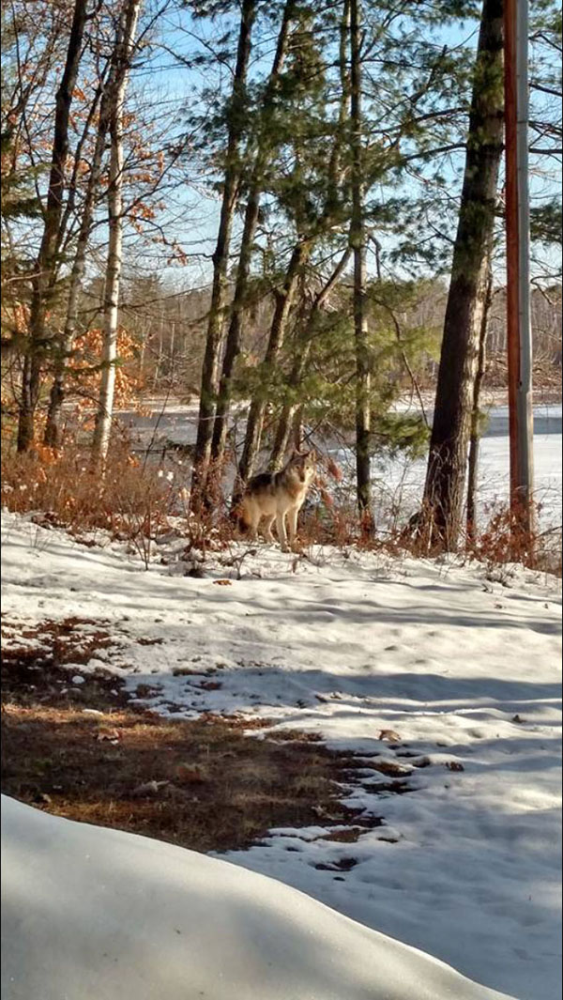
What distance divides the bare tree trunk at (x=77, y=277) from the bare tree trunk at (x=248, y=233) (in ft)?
0.66

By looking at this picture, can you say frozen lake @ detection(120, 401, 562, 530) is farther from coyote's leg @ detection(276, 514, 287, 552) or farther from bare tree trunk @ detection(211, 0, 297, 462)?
coyote's leg @ detection(276, 514, 287, 552)

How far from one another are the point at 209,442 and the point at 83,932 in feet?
2.13

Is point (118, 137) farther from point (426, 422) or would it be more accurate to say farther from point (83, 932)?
point (83, 932)

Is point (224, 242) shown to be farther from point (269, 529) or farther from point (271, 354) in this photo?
point (269, 529)

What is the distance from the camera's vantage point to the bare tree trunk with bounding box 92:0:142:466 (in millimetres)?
1287

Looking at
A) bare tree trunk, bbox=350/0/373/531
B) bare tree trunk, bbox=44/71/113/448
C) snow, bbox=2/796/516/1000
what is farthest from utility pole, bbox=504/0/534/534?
snow, bbox=2/796/516/1000

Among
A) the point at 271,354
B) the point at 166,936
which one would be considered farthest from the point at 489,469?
the point at 166,936

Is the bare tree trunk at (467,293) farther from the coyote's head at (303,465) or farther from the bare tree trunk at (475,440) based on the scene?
the coyote's head at (303,465)

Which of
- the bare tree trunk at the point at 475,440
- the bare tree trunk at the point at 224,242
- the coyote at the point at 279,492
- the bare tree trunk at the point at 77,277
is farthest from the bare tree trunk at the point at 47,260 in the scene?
the bare tree trunk at the point at 475,440

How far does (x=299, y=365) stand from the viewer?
1.46 metres

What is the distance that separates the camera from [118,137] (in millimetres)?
Answer: 1295

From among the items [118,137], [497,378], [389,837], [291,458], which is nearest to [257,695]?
[389,837]

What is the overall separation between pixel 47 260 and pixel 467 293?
24.5 inches

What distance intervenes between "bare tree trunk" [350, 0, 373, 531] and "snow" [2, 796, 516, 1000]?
633 millimetres
